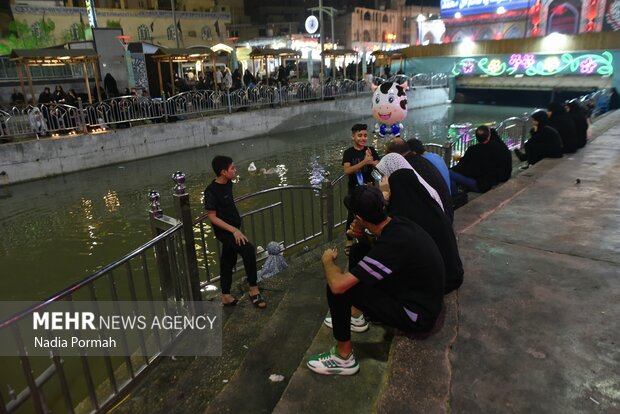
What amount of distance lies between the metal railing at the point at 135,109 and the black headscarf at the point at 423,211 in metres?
12.7

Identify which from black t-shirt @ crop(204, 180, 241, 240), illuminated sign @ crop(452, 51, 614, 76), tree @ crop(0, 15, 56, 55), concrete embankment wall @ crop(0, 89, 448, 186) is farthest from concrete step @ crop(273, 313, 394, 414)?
tree @ crop(0, 15, 56, 55)

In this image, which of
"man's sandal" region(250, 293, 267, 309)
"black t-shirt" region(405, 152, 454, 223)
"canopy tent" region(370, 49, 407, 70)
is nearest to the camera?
"black t-shirt" region(405, 152, 454, 223)

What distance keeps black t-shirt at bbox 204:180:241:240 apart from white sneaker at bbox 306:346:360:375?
1.95 m

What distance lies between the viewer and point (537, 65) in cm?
2488

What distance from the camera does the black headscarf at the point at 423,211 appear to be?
324 centimetres

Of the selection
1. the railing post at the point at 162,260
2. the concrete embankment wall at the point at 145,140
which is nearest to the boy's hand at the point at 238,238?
the railing post at the point at 162,260

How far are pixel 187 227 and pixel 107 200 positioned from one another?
761 cm

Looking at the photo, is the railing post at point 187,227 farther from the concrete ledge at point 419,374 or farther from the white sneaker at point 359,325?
the concrete ledge at point 419,374

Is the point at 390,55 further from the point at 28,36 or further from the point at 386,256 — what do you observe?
the point at 386,256

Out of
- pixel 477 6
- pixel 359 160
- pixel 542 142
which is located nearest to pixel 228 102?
pixel 542 142

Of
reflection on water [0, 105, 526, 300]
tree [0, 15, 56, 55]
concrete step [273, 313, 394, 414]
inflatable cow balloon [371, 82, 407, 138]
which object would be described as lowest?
reflection on water [0, 105, 526, 300]

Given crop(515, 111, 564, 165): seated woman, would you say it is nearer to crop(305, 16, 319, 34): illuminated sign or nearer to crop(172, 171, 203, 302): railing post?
crop(172, 171, 203, 302): railing post

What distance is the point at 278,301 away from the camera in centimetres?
468

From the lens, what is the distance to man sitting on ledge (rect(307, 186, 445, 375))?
261 centimetres
